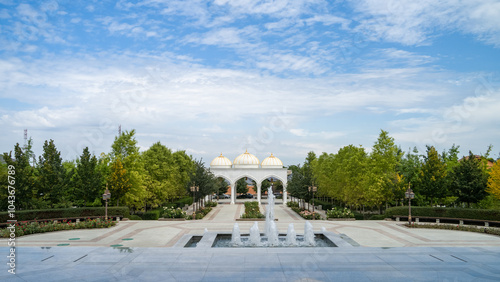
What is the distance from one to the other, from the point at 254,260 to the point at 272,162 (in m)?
39.7

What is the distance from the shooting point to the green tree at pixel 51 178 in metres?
24.5

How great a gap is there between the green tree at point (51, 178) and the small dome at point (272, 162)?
30.6 metres

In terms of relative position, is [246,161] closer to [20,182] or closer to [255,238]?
[20,182]

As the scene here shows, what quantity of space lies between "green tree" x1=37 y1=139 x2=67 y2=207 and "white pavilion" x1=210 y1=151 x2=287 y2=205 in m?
26.7

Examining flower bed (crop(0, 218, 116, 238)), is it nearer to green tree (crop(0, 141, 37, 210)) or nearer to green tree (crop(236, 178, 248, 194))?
green tree (crop(0, 141, 37, 210))

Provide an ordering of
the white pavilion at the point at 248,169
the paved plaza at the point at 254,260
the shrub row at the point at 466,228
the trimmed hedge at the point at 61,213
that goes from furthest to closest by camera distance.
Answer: the white pavilion at the point at 248,169 < the trimmed hedge at the point at 61,213 < the shrub row at the point at 466,228 < the paved plaza at the point at 254,260

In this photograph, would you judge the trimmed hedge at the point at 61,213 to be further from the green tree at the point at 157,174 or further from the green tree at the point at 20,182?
the green tree at the point at 157,174

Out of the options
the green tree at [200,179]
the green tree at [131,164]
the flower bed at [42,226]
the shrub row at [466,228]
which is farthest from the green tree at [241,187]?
the shrub row at [466,228]

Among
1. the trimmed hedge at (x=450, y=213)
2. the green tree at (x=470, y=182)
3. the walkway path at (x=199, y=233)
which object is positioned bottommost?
the walkway path at (x=199, y=233)

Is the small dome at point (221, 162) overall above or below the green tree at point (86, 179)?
above

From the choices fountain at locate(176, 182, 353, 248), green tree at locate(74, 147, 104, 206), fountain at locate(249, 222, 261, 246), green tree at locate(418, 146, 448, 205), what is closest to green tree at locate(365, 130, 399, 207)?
green tree at locate(418, 146, 448, 205)

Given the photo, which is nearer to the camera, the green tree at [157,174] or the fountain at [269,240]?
the fountain at [269,240]

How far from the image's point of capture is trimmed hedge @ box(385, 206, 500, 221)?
78.5 ft

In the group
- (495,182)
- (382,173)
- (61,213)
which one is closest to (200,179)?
(61,213)
